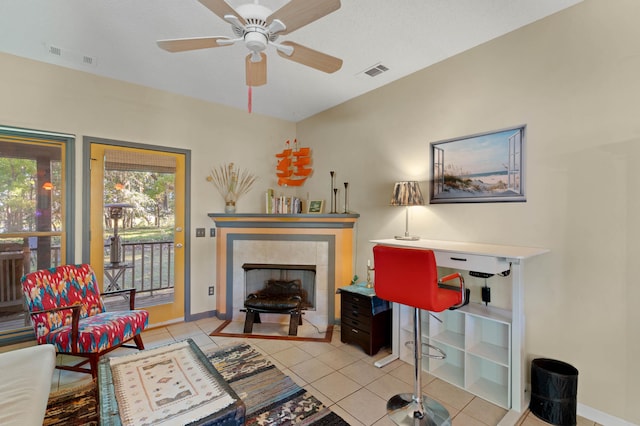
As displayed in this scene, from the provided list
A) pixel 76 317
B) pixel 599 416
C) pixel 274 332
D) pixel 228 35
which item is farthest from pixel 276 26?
pixel 599 416

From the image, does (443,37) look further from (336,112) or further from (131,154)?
(131,154)

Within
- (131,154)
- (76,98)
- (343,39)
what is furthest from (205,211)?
(343,39)

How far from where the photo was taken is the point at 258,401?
6.98ft

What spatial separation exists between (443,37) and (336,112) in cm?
172

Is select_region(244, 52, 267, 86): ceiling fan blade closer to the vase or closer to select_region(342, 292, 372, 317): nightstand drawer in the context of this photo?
→ the vase

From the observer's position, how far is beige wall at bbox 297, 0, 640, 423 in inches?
72.9

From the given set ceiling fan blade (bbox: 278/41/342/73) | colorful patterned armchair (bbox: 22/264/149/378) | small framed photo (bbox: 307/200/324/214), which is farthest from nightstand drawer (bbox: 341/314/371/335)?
ceiling fan blade (bbox: 278/41/342/73)

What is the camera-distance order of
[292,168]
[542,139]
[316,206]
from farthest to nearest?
[292,168] < [316,206] < [542,139]

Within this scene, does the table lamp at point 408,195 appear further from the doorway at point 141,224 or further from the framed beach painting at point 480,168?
the doorway at point 141,224

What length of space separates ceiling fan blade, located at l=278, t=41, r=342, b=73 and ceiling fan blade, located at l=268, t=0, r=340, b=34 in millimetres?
180

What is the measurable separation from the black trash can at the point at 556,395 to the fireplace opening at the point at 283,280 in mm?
2243

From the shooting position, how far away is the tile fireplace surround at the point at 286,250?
358cm

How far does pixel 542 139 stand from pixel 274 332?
3.15 metres

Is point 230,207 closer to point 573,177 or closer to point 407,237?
point 407,237
